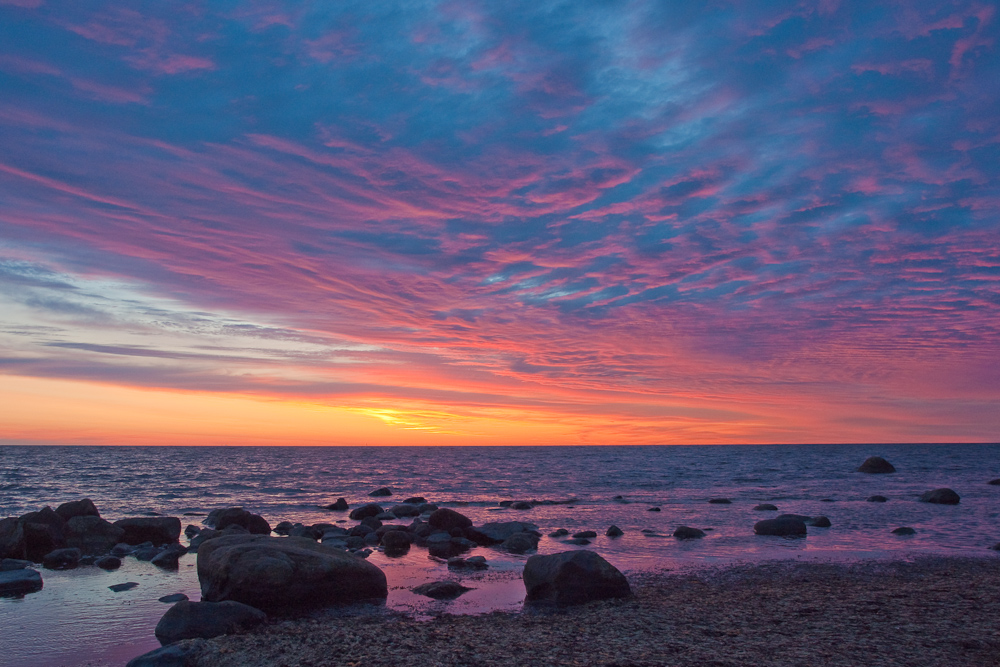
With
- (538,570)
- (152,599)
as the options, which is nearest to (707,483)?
(538,570)

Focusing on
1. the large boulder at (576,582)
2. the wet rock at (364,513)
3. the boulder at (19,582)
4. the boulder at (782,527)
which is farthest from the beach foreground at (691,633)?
the wet rock at (364,513)

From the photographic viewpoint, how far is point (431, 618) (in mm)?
13484

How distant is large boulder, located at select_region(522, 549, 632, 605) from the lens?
48.2 feet

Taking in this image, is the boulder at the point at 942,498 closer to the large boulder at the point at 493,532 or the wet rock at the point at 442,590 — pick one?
the large boulder at the point at 493,532

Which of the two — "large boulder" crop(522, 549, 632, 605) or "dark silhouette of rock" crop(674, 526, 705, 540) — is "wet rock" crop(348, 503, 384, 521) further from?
"large boulder" crop(522, 549, 632, 605)

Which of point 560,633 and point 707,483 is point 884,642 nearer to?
point 560,633

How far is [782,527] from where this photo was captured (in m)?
26.5

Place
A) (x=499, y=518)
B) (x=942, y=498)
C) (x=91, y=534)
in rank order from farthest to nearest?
(x=942, y=498)
(x=499, y=518)
(x=91, y=534)

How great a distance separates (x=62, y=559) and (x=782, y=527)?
27178 millimetres

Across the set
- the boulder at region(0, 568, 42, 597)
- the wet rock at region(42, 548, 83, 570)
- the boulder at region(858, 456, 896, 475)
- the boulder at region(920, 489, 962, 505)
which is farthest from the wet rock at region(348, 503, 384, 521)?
the boulder at region(858, 456, 896, 475)

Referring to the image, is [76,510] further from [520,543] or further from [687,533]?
[687,533]

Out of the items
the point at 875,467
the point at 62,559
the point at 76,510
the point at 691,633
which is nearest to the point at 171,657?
the point at 691,633

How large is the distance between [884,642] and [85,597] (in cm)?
1770

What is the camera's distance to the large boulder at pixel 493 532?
24922mm
